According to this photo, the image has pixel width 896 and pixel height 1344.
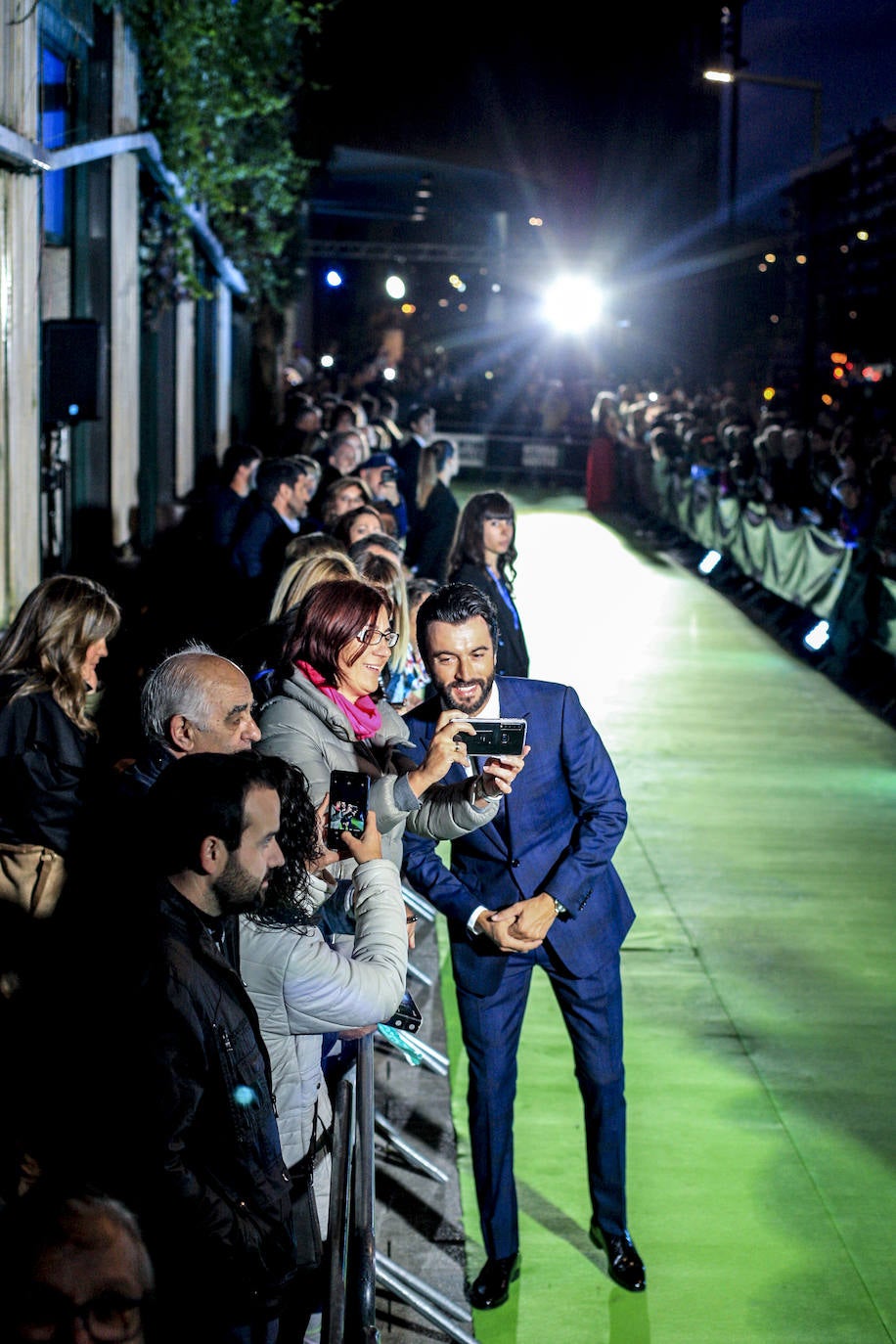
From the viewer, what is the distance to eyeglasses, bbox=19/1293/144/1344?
1830mm

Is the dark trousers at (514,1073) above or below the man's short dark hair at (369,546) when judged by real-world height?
below

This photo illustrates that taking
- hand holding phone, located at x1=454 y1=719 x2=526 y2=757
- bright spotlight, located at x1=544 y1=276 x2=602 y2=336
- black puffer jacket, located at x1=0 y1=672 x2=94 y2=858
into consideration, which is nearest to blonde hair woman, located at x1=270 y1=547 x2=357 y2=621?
black puffer jacket, located at x1=0 y1=672 x2=94 y2=858

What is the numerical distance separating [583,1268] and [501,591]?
337 centimetres

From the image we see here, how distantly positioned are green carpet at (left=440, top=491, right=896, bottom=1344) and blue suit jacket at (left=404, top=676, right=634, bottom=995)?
108 centimetres

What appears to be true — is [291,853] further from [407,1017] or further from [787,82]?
[787,82]

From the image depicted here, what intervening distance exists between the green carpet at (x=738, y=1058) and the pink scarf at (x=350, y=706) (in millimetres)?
1814

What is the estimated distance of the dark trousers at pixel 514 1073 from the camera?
4.40 meters

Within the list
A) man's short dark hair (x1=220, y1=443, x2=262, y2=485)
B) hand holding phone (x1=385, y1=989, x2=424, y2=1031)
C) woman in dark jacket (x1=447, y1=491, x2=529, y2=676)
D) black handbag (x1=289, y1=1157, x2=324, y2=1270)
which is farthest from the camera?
man's short dark hair (x1=220, y1=443, x2=262, y2=485)

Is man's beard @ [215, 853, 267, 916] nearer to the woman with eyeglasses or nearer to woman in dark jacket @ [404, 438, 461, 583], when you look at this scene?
the woman with eyeglasses

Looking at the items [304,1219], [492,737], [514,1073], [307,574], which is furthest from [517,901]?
[307,574]

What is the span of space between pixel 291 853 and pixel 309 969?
9.5 inches

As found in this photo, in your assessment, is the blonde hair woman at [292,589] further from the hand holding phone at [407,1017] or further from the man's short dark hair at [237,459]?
the man's short dark hair at [237,459]

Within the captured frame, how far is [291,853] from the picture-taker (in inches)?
123

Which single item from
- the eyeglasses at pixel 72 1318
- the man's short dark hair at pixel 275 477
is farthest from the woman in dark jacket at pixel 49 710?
the man's short dark hair at pixel 275 477
